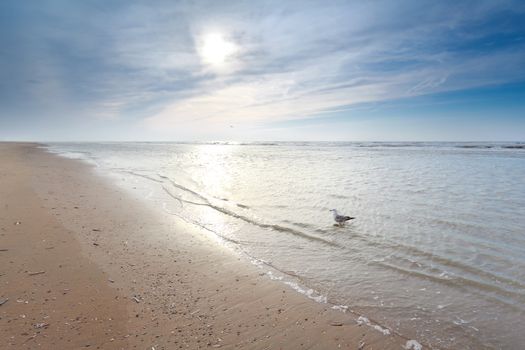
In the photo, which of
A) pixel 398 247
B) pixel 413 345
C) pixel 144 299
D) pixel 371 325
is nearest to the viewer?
pixel 413 345

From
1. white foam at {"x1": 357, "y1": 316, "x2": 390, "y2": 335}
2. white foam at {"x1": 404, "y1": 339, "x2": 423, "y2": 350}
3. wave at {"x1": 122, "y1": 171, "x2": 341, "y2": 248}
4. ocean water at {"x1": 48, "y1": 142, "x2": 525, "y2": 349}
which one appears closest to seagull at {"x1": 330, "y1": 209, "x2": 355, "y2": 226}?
ocean water at {"x1": 48, "y1": 142, "x2": 525, "y2": 349}

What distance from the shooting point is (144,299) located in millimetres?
5043

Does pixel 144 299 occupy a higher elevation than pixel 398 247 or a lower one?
higher

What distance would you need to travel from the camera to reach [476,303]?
17.6ft

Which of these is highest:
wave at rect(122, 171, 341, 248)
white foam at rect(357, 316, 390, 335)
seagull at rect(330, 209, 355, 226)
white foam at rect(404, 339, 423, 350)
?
seagull at rect(330, 209, 355, 226)

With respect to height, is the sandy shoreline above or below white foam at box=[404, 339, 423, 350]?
above

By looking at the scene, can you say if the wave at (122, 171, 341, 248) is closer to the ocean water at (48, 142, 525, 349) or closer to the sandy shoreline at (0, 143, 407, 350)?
the ocean water at (48, 142, 525, 349)

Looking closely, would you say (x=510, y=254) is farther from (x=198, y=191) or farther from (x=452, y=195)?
(x=198, y=191)

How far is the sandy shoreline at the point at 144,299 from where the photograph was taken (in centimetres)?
409

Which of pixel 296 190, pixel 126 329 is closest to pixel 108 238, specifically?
pixel 126 329

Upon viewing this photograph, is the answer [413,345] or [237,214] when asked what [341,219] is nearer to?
[237,214]

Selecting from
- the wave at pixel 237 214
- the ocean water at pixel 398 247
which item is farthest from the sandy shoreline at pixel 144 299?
the wave at pixel 237 214

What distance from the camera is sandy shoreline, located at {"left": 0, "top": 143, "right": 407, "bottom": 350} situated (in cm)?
409

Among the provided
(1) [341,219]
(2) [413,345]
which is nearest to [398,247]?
(1) [341,219]
